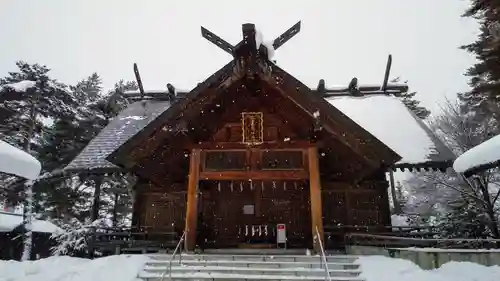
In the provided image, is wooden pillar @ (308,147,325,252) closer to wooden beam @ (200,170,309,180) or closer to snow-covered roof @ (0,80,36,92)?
wooden beam @ (200,170,309,180)

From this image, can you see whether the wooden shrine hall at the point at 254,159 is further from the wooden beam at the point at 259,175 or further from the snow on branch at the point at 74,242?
the snow on branch at the point at 74,242

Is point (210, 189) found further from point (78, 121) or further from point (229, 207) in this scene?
point (78, 121)

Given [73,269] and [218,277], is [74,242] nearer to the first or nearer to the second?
[73,269]

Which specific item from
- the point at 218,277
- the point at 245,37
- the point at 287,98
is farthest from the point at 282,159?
the point at 218,277

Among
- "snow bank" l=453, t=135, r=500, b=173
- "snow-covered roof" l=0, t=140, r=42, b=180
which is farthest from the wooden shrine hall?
"snow-covered roof" l=0, t=140, r=42, b=180

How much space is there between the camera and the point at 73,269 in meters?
7.48

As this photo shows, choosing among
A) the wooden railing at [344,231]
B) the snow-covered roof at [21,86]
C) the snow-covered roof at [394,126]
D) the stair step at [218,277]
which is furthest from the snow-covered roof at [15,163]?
the snow-covered roof at [21,86]

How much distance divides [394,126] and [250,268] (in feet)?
32.9

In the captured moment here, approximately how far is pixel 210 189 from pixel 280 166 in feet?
11.4

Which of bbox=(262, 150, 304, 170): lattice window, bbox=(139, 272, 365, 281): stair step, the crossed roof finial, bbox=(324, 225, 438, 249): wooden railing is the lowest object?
bbox=(139, 272, 365, 281): stair step

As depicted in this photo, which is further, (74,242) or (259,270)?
(74,242)

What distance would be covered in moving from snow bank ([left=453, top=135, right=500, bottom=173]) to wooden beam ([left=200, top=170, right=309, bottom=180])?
4.95m

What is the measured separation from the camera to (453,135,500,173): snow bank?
5.70 metres

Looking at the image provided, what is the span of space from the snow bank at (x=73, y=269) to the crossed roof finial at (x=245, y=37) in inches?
254
